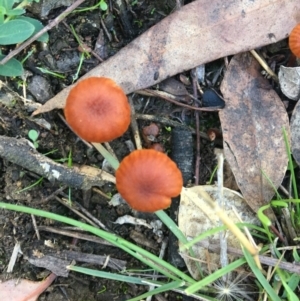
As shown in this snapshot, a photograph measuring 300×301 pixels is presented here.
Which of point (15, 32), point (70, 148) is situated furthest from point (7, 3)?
point (70, 148)

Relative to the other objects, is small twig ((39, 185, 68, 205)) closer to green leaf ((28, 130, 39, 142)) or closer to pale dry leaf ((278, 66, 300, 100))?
green leaf ((28, 130, 39, 142))

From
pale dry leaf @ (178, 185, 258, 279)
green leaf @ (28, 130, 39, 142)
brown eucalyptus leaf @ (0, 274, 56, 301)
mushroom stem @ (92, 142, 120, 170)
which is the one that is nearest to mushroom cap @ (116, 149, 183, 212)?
mushroom stem @ (92, 142, 120, 170)

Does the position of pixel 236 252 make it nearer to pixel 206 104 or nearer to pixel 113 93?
pixel 206 104

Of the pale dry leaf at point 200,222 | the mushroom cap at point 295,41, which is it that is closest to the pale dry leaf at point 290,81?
the mushroom cap at point 295,41

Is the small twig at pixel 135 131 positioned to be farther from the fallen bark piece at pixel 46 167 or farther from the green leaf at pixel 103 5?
the green leaf at pixel 103 5

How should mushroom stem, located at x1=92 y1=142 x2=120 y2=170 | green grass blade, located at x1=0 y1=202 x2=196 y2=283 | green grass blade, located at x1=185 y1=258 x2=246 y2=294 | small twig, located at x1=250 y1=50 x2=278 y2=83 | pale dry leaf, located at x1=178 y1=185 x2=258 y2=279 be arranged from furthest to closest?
small twig, located at x1=250 y1=50 x2=278 y2=83, pale dry leaf, located at x1=178 y1=185 x2=258 y2=279, mushroom stem, located at x1=92 y1=142 x2=120 y2=170, green grass blade, located at x1=0 y1=202 x2=196 y2=283, green grass blade, located at x1=185 y1=258 x2=246 y2=294

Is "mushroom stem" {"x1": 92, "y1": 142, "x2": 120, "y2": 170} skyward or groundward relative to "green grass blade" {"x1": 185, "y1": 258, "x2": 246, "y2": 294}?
skyward
